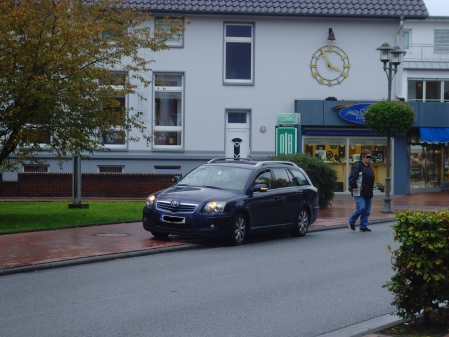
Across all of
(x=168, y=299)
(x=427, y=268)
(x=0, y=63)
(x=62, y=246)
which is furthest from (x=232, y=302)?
(x=0, y=63)

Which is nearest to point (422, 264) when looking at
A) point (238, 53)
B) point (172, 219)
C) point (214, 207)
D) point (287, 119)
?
point (214, 207)

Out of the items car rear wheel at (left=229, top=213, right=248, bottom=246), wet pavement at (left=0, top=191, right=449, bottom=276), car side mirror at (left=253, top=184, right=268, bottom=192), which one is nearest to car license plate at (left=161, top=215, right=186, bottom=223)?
wet pavement at (left=0, top=191, right=449, bottom=276)

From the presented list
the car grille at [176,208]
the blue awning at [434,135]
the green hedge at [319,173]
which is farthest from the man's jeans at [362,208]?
the blue awning at [434,135]

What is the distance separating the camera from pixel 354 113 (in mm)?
31078

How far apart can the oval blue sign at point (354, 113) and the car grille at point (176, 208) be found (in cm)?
1745

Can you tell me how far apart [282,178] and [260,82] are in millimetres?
14990

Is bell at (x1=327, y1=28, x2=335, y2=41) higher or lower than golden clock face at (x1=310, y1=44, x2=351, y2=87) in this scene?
higher

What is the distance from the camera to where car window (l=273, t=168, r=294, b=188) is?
16641mm

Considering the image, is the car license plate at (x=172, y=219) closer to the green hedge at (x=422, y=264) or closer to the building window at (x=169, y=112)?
the green hedge at (x=422, y=264)

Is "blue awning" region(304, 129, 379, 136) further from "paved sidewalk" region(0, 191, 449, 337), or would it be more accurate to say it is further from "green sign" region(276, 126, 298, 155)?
"paved sidewalk" region(0, 191, 449, 337)

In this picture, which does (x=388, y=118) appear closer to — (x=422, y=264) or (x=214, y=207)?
(x=214, y=207)

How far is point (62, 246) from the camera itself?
13.9m

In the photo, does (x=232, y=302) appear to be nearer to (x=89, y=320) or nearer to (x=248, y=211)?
(x=89, y=320)

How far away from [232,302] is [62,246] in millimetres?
5612
